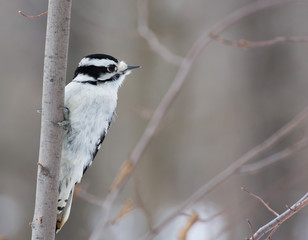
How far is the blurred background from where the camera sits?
6723 millimetres

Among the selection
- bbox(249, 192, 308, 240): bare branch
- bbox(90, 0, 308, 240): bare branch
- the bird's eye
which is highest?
the bird's eye

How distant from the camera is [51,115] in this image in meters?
2.72

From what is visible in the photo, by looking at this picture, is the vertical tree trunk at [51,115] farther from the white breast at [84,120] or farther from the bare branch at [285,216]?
the bare branch at [285,216]

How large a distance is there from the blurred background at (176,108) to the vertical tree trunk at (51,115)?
2.55 meters

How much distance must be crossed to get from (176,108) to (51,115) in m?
6.56

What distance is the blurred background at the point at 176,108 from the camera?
672cm

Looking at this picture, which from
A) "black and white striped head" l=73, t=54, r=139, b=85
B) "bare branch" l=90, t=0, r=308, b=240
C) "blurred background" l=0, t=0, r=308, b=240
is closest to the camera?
"bare branch" l=90, t=0, r=308, b=240

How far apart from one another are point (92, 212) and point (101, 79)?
5.29 metres

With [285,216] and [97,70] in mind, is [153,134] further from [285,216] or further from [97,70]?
[285,216]

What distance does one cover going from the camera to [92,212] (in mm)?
8680

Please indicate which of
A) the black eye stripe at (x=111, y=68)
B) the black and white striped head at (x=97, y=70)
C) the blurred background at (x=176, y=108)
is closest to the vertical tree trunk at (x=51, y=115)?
the black and white striped head at (x=97, y=70)

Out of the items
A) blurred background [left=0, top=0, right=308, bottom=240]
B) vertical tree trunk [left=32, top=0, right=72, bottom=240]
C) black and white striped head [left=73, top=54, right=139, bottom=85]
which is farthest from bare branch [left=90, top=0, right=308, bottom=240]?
blurred background [left=0, top=0, right=308, bottom=240]

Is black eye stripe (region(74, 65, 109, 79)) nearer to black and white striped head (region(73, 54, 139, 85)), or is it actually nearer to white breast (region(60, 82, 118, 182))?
black and white striped head (region(73, 54, 139, 85))

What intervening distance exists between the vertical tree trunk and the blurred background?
8.36ft
